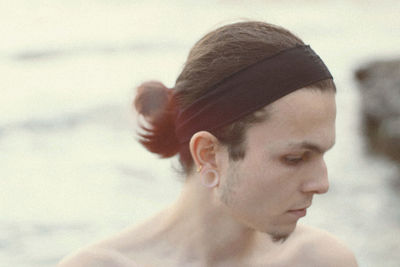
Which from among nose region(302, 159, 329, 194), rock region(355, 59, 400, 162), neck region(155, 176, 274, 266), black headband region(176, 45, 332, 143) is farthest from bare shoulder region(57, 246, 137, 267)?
rock region(355, 59, 400, 162)

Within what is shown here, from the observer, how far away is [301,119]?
2355mm

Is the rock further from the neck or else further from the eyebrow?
the eyebrow

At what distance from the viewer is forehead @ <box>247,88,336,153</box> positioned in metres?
2.36

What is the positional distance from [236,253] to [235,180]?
352mm

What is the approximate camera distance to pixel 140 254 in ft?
8.69

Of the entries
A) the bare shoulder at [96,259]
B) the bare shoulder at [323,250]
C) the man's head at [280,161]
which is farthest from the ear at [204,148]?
the bare shoulder at [323,250]

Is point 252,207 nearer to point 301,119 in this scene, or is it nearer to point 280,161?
point 280,161

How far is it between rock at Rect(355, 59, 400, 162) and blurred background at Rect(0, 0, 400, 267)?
0.07 feet

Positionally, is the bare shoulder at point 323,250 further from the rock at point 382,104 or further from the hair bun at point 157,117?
the rock at point 382,104

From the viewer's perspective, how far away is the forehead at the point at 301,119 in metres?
2.36

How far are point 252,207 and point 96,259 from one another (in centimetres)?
51

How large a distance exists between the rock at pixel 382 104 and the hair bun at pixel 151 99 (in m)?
5.95

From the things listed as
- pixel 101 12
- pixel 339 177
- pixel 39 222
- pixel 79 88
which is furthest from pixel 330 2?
pixel 39 222

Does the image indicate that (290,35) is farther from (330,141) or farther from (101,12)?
(101,12)
